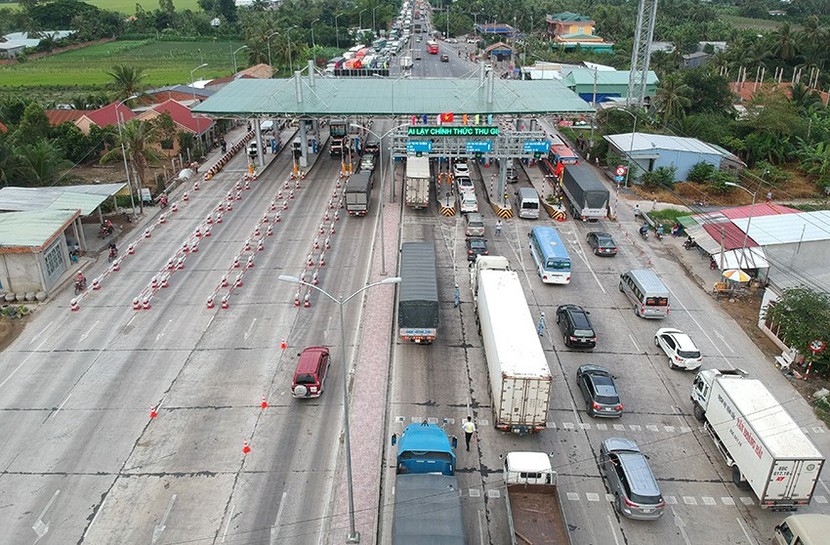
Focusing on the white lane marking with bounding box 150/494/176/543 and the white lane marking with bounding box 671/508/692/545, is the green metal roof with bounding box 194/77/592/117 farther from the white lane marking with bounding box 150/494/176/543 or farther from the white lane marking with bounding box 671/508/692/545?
the white lane marking with bounding box 671/508/692/545

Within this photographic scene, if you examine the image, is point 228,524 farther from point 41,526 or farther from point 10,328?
point 10,328

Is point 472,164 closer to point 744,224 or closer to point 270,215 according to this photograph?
point 270,215

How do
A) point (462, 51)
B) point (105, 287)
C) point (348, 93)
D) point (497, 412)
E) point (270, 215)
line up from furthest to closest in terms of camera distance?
point (462, 51)
point (348, 93)
point (270, 215)
point (105, 287)
point (497, 412)

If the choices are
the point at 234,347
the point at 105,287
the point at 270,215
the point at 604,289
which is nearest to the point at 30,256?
the point at 105,287

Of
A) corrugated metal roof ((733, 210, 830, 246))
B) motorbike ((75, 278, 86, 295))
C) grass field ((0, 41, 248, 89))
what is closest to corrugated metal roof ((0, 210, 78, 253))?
motorbike ((75, 278, 86, 295))

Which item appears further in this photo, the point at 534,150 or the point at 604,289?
the point at 534,150

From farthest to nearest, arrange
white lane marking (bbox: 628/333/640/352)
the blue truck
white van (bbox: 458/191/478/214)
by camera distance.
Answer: white van (bbox: 458/191/478/214) → white lane marking (bbox: 628/333/640/352) → the blue truck
